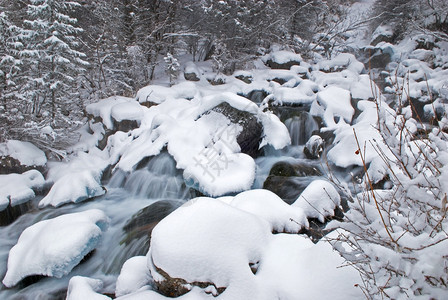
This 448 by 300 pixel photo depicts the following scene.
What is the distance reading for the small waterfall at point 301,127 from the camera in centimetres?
861

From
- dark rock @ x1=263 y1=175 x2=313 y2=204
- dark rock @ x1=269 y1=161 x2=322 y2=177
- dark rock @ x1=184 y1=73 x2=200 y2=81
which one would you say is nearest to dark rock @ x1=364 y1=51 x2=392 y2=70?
dark rock @ x1=184 y1=73 x2=200 y2=81

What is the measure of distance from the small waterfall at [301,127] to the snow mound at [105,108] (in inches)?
244

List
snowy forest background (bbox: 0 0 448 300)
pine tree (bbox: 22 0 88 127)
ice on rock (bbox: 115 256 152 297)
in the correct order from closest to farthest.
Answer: snowy forest background (bbox: 0 0 448 300)
ice on rock (bbox: 115 256 152 297)
pine tree (bbox: 22 0 88 127)

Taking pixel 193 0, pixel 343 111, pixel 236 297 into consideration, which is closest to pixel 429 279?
pixel 236 297

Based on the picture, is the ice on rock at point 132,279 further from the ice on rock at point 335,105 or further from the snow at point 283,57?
the snow at point 283,57

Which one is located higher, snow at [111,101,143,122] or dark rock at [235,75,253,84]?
dark rock at [235,75,253,84]

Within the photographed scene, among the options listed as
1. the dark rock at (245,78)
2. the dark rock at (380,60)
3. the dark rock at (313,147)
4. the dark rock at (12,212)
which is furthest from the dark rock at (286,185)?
the dark rock at (380,60)

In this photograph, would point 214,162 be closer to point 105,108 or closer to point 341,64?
point 105,108

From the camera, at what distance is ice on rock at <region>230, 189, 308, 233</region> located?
3693mm

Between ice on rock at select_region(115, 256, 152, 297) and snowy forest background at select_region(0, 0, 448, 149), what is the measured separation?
19.9 ft

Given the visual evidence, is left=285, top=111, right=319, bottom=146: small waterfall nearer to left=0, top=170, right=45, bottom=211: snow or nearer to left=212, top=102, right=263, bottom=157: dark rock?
left=212, top=102, right=263, bottom=157: dark rock

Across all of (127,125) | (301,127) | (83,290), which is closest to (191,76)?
(127,125)

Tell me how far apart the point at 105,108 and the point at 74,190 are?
4.29 meters

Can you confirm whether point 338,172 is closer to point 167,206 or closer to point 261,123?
point 261,123
